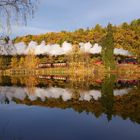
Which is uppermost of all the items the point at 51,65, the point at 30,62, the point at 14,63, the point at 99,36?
the point at 99,36

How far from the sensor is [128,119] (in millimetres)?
23156

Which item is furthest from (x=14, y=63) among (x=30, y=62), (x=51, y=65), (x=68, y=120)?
(x=68, y=120)

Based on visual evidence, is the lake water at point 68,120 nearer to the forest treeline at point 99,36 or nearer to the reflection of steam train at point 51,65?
the reflection of steam train at point 51,65

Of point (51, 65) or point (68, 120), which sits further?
point (51, 65)

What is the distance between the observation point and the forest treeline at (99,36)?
336 feet

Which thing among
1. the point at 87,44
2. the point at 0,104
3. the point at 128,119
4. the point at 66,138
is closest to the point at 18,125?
the point at 66,138

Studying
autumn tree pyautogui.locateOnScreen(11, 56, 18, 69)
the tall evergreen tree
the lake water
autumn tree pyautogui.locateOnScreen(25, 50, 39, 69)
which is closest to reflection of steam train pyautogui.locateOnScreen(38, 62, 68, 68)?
autumn tree pyautogui.locateOnScreen(25, 50, 39, 69)

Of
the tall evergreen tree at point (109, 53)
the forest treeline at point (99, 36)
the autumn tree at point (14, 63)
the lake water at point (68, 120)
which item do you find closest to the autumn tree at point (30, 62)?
the autumn tree at point (14, 63)

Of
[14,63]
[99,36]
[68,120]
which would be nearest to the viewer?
[68,120]

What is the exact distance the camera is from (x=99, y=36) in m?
108

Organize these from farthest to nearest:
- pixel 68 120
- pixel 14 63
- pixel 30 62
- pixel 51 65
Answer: pixel 51 65
pixel 14 63
pixel 30 62
pixel 68 120

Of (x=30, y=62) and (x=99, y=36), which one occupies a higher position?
(x=99, y=36)

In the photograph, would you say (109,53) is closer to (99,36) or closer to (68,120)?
(99,36)

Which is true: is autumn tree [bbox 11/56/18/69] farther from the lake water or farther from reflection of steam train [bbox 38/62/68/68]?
the lake water
